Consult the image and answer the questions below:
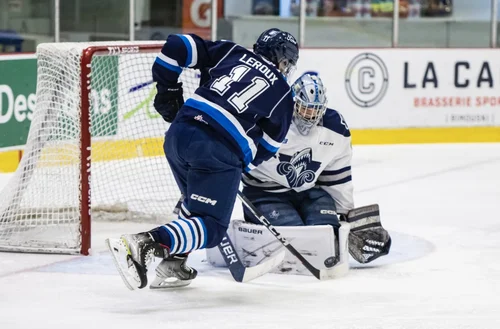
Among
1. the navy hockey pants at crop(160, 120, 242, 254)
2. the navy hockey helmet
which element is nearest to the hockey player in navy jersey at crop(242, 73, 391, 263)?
the navy hockey helmet

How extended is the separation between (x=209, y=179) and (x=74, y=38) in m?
4.25

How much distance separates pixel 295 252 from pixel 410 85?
465 centimetres

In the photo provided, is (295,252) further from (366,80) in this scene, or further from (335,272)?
(366,80)

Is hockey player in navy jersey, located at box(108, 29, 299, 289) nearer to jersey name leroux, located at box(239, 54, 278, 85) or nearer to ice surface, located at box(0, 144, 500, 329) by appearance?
jersey name leroux, located at box(239, 54, 278, 85)

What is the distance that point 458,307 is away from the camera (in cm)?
339

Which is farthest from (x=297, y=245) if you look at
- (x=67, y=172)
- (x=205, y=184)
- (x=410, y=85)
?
(x=410, y=85)

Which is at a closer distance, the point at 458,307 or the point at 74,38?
the point at 458,307

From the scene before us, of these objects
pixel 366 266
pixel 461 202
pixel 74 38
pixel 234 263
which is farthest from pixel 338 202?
pixel 74 38

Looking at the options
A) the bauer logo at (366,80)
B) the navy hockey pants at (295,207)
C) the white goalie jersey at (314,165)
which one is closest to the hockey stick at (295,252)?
the navy hockey pants at (295,207)

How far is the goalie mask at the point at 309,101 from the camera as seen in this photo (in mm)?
3869

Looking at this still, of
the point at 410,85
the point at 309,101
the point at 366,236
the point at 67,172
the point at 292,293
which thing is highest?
the point at 309,101

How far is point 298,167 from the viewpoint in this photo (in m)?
3.98

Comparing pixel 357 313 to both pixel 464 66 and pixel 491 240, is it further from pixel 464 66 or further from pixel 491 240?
pixel 464 66

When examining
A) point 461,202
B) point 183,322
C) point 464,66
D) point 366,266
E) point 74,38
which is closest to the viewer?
point 183,322
